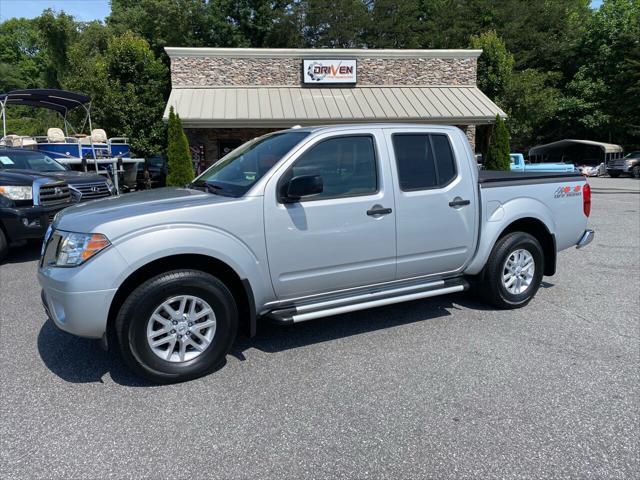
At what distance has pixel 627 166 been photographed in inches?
1258

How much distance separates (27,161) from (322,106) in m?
10.8

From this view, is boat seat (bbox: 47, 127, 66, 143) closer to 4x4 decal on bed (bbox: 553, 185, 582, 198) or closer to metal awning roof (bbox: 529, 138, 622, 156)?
4x4 decal on bed (bbox: 553, 185, 582, 198)

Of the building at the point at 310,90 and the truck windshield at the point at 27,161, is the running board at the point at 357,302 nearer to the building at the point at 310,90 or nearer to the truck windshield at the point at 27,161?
the truck windshield at the point at 27,161

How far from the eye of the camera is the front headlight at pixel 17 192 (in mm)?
7380

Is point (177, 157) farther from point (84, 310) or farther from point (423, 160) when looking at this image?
point (84, 310)

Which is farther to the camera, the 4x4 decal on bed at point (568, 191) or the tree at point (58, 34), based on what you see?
the tree at point (58, 34)

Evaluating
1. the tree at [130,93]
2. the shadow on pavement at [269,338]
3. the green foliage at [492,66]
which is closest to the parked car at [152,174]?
the tree at [130,93]

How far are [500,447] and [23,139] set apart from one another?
15358 millimetres

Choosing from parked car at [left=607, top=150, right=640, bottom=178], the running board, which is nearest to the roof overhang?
the running board

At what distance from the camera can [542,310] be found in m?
5.06

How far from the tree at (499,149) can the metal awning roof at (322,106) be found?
1.61 meters

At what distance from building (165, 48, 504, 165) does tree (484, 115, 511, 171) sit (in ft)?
5.47

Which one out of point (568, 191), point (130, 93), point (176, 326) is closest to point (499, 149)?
point (568, 191)

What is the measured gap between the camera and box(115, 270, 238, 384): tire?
10.9 ft
